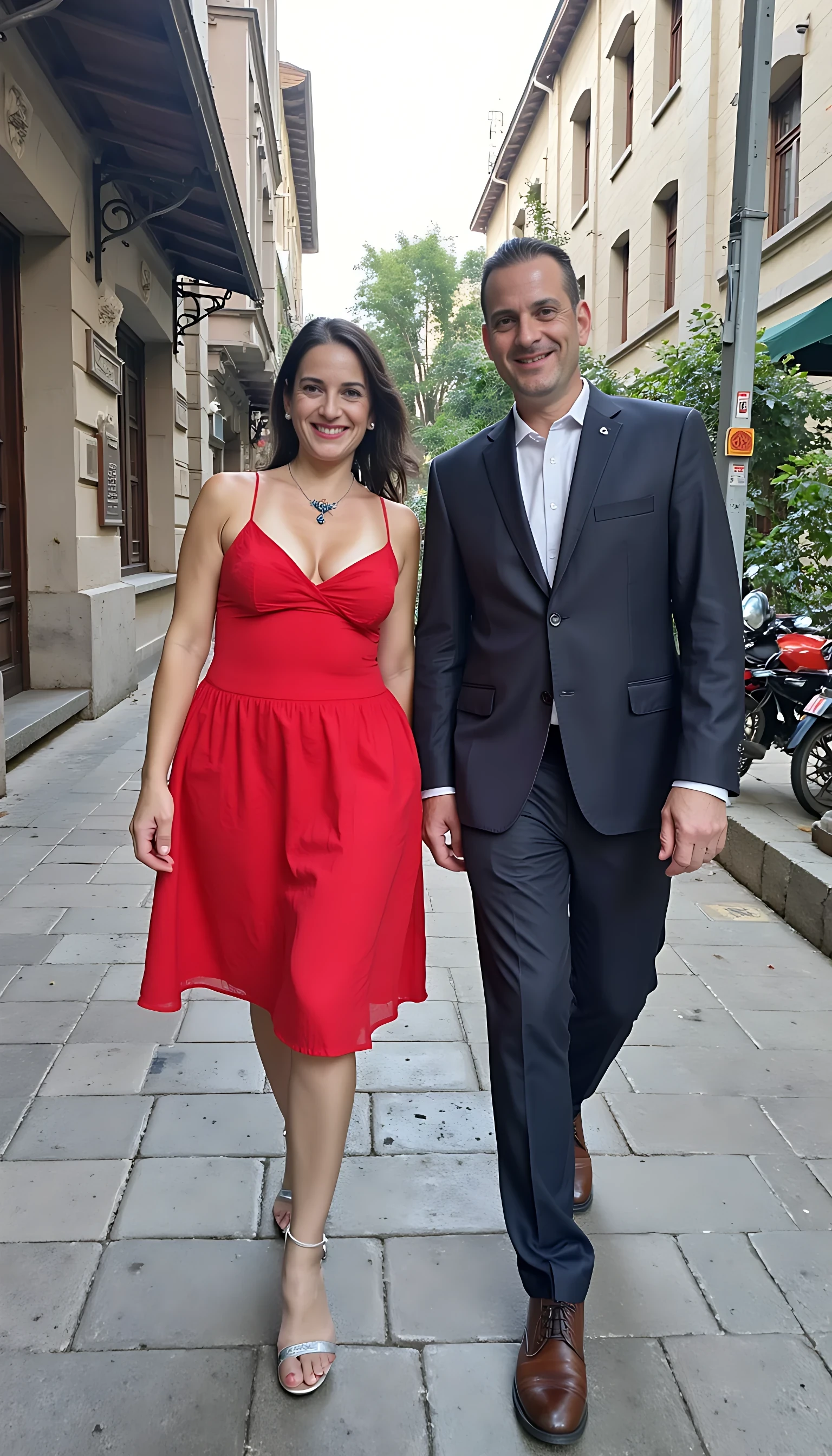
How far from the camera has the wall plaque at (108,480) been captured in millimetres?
8961

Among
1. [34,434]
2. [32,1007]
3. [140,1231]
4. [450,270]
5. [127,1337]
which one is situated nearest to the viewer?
[127,1337]

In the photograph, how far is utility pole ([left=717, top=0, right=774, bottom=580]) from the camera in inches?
240

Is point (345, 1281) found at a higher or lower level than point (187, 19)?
lower

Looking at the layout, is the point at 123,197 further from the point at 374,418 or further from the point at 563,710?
the point at 563,710

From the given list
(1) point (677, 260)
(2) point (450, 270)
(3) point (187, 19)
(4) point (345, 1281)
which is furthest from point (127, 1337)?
(2) point (450, 270)

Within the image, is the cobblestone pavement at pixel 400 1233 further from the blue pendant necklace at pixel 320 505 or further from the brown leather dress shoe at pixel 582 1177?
the blue pendant necklace at pixel 320 505

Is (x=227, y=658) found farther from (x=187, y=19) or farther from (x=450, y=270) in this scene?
(x=450, y=270)

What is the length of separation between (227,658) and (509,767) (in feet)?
2.02

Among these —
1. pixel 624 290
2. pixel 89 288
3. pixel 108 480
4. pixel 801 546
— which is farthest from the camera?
pixel 624 290

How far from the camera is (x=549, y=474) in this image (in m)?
2.37

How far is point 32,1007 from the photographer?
3.65 meters

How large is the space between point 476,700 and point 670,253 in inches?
713

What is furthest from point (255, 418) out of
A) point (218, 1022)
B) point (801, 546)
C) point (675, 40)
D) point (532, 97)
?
point (218, 1022)

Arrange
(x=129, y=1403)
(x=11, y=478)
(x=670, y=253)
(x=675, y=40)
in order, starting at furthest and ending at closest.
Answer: (x=670, y=253) < (x=675, y=40) < (x=11, y=478) < (x=129, y=1403)
